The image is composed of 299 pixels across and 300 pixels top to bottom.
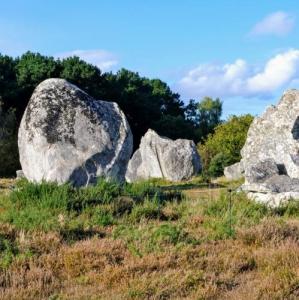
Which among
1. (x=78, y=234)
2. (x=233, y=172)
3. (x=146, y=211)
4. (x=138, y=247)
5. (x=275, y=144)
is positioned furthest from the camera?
(x=233, y=172)

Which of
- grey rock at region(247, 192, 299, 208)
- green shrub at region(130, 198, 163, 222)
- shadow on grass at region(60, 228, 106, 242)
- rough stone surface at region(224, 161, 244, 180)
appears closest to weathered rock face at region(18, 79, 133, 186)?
grey rock at region(247, 192, 299, 208)

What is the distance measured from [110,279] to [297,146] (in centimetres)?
1179

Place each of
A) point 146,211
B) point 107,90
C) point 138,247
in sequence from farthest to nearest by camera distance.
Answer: point 107,90
point 146,211
point 138,247

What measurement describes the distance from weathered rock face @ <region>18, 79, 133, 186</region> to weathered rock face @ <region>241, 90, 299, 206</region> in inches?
142

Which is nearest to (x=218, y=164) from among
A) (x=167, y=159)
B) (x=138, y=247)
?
(x=167, y=159)

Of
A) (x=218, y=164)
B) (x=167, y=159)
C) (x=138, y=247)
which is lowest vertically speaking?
(x=138, y=247)

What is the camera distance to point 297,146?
16656mm

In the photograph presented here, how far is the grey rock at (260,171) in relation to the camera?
1539 cm

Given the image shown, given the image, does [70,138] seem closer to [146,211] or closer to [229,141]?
[146,211]

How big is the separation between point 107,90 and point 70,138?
3037 cm

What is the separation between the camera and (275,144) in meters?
17.1

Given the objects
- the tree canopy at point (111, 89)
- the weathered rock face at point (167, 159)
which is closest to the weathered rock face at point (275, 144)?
the weathered rock face at point (167, 159)

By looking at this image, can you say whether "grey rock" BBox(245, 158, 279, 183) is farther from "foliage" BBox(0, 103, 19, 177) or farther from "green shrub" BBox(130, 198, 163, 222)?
"foliage" BBox(0, 103, 19, 177)

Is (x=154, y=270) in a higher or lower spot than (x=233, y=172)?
lower
